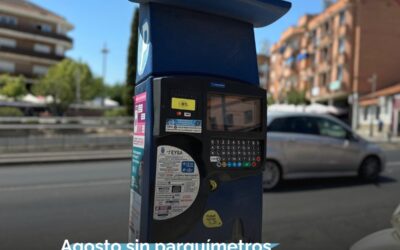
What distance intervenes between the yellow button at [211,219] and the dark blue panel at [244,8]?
1.30 metres

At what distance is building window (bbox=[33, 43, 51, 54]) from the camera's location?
5812cm

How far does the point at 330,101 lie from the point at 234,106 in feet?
148

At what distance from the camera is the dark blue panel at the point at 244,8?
2.51 meters

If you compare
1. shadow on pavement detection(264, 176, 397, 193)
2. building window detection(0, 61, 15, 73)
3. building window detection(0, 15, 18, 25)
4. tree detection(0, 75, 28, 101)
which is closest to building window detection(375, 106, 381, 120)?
shadow on pavement detection(264, 176, 397, 193)

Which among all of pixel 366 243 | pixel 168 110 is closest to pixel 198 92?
pixel 168 110

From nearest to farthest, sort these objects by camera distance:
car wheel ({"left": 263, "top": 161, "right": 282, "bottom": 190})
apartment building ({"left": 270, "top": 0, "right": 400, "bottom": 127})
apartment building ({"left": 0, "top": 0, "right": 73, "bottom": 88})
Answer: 1. car wheel ({"left": 263, "top": 161, "right": 282, "bottom": 190})
2. apartment building ({"left": 270, "top": 0, "right": 400, "bottom": 127})
3. apartment building ({"left": 0, "top": 0, "right": 73, "bottom": 88})

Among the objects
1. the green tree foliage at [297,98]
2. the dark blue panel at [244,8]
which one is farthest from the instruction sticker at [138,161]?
the green tree foliage at [297,98]

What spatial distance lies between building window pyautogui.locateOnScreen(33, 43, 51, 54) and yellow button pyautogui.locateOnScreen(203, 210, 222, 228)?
61.2 meters

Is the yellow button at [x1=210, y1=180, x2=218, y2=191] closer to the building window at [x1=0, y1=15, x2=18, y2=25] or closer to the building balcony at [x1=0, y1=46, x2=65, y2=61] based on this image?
the building balcony at [x1=0, y1=46, x2=65, y2=61]

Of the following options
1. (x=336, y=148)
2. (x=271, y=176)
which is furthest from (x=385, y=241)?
(x=336, y=148)

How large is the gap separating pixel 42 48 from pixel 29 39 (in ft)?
8.15

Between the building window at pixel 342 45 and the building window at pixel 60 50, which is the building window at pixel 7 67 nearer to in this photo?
the building window at pixel 60 50

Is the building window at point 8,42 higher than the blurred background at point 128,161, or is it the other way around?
the building window at point 8,42

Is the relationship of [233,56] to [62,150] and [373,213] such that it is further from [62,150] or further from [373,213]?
[62,150]
